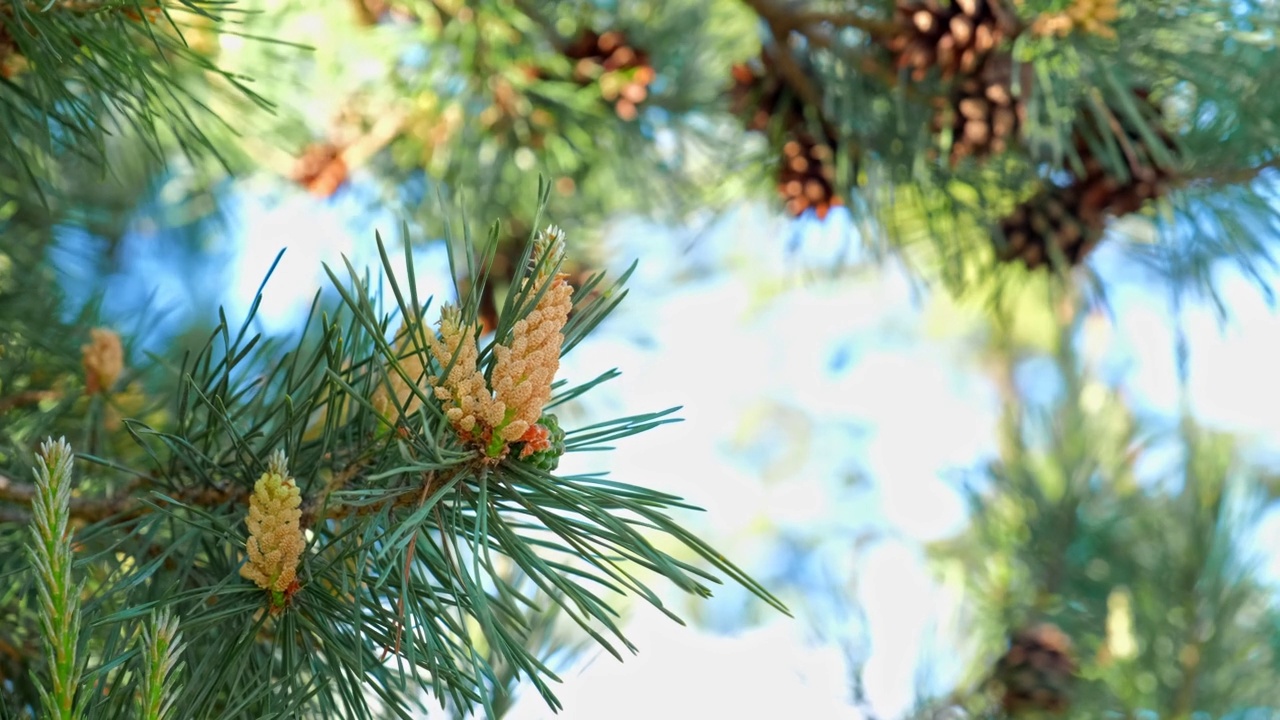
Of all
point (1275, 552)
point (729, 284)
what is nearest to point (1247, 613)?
point (1275, 552)

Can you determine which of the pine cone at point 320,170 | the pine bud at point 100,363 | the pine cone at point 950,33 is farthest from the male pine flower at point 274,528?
the pine cone at point 320,170

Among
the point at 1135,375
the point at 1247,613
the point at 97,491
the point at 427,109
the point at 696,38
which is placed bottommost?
the point at 97,491

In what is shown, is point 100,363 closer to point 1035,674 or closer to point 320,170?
point 320,170

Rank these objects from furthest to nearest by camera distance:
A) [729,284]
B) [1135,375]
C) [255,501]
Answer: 1. [729,284]
2. [1135,375]
3. [255,501]

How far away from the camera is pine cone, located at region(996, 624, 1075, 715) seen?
1089 millimetres

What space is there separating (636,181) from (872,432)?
7.77ft

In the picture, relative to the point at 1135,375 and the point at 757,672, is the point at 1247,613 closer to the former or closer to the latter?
the point at 757,672

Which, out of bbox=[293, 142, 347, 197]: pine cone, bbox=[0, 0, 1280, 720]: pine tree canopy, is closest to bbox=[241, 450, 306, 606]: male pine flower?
bbox=[0, 0, 1280, 720]: pine tree canopy

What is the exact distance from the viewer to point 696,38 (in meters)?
1.16

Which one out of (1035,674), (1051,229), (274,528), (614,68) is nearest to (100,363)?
(274,528)

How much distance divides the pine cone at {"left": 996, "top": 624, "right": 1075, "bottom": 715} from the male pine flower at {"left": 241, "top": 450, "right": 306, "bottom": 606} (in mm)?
871

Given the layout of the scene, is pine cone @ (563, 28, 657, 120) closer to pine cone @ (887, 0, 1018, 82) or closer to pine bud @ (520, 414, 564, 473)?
pine cone @ (887, 0, 1018, 82)

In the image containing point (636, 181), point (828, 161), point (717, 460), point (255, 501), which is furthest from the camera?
point (717, 460)

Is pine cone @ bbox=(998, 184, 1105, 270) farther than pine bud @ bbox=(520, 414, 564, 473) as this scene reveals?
Yes
